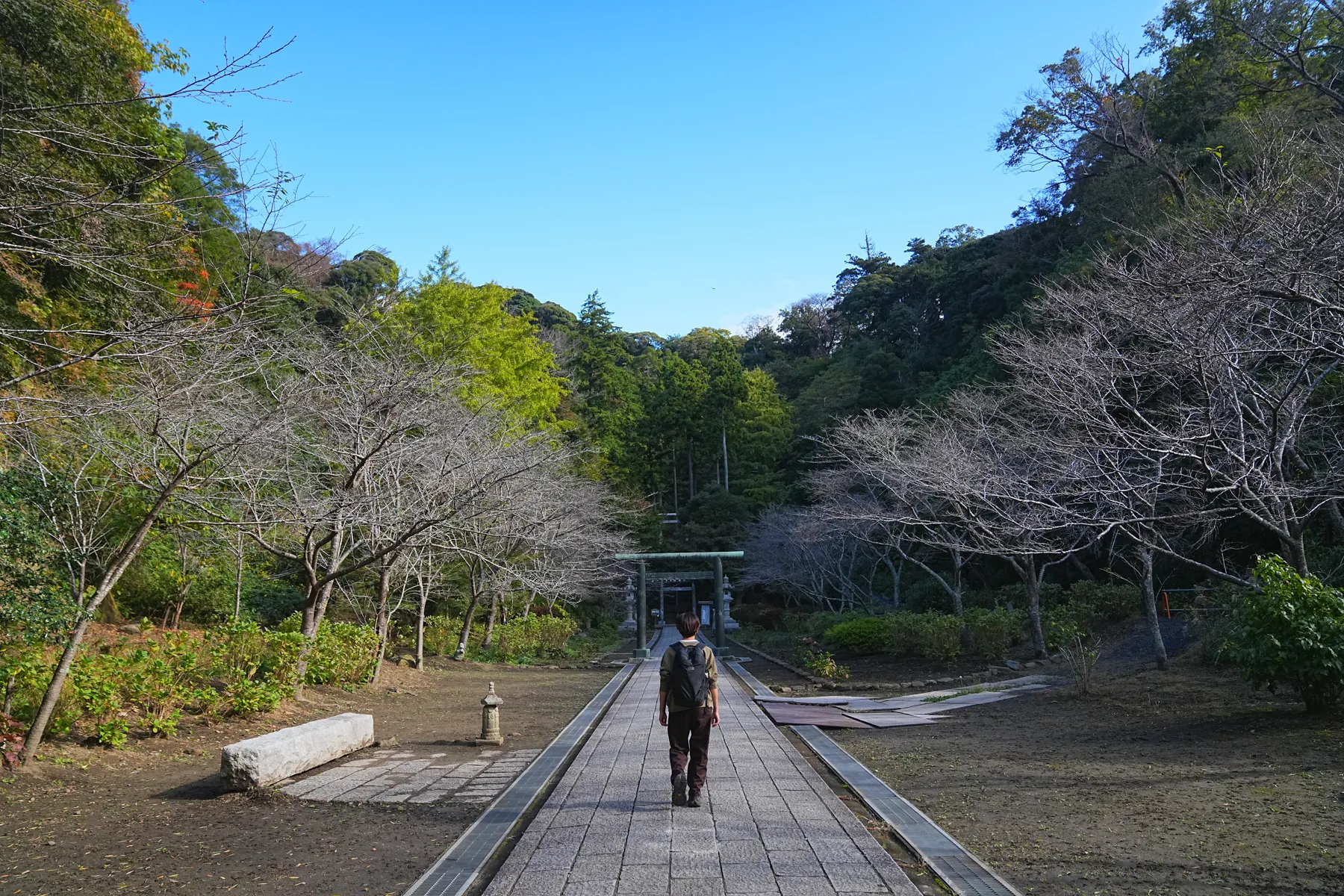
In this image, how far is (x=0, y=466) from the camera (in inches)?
326

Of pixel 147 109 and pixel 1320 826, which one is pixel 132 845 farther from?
pixel 1320 826

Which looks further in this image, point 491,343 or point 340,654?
point 491,343

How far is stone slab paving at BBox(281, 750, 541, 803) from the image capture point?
19.5ft

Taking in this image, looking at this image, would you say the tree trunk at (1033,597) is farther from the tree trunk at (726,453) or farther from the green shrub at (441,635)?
the tree trunk at (726,453)

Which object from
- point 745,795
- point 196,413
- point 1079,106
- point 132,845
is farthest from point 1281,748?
point 1079,106

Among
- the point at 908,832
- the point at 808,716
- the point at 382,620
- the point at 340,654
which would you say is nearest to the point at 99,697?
the point at 340,654

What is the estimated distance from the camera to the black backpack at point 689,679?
16.7ft

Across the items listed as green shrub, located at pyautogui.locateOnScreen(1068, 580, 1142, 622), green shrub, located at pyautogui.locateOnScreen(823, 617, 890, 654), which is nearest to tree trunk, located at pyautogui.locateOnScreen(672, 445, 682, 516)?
green shrub, located at pyautogui.locateOnScreen(823, 617, 890, 654)

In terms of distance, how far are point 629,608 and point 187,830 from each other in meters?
36.9

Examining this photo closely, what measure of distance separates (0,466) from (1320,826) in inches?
440

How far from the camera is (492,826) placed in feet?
16.0

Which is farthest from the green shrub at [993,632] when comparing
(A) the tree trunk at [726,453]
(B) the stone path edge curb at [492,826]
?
(A) the tree trunk at [726,453]

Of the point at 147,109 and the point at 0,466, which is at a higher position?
the point at 147,109

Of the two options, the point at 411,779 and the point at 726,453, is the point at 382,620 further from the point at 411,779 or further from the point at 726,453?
the point at 726,453
